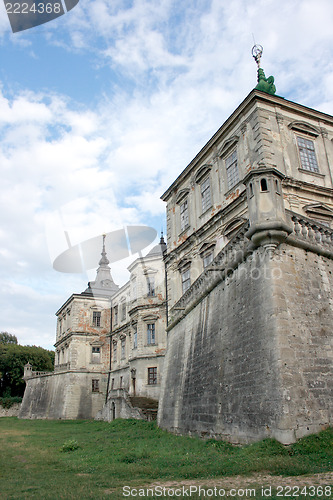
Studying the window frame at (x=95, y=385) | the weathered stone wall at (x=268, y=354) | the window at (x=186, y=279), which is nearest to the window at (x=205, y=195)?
the window at (x=186, y=279)

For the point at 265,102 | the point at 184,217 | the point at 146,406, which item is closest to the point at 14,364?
the point at 146,406

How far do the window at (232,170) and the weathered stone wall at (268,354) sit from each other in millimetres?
6083

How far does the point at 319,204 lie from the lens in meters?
16.2

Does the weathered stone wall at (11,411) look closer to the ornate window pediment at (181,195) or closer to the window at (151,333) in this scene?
the window at (151,333)

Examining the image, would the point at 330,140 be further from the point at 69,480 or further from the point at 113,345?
the point at 113,345

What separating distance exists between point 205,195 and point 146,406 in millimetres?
15359

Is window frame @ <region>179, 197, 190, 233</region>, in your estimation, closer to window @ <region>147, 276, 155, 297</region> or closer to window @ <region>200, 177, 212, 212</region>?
window @ <region>200, 177, 212, 212</region>

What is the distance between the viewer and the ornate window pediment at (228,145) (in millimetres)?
17953

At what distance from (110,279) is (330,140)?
124 ft

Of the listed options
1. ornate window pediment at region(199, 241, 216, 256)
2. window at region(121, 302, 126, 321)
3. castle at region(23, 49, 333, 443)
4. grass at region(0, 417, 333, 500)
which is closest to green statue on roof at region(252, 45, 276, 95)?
castle at region(23, 49, 333, 443)

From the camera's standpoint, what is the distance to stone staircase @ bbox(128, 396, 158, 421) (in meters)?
23.4

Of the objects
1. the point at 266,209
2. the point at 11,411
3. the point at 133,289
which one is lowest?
the point at 11,411

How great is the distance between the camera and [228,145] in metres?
18.4

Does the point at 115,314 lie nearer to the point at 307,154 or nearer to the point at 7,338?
the point at 307,154
